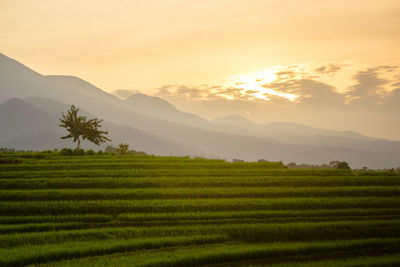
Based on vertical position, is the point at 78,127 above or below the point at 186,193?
above

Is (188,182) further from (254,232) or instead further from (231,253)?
(231,253)

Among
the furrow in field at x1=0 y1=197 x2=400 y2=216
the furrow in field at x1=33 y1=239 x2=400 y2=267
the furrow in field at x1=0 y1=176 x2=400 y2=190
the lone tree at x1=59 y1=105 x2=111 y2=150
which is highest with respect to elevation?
the lone tree at x1=59 y1=105 x2=111 y2=150

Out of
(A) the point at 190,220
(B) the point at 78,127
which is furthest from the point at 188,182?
(B) the point at 78,127

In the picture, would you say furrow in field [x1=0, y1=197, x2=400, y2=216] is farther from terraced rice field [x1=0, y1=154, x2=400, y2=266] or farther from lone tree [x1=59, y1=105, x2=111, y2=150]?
lone tree [x1=59, y1=105, x2=111, y2=150]

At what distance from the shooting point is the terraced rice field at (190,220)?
725 inches

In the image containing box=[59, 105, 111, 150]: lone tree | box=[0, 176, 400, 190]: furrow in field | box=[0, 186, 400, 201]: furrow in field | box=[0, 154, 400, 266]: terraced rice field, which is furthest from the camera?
box=[59, 105, 111, 150]: lone tree

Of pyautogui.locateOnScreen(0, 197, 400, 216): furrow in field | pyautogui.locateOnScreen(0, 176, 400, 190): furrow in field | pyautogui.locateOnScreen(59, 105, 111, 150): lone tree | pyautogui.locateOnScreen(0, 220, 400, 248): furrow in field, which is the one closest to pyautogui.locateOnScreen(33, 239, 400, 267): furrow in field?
pyautogui.locateOnScreen(0, 220, 400, 248): furrow in field

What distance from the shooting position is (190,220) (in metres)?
24.2

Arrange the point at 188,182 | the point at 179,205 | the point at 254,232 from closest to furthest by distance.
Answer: the point at 254,232 < the point at 179,205 < the point at 188,182

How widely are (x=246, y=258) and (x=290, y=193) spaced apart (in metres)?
15.8

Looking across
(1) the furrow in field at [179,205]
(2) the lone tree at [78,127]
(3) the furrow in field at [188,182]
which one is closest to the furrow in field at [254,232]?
(1) the furrow in field at [179,205]

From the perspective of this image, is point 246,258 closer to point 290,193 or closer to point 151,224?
point 151,224

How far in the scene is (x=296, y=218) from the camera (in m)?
25.0

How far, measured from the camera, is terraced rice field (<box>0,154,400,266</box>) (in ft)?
60.4
